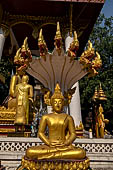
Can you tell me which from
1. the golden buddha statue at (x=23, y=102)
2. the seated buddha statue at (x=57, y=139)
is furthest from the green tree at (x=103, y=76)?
the seated buddha statue at (x=57, y=139)

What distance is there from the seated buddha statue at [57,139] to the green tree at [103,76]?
438 inches

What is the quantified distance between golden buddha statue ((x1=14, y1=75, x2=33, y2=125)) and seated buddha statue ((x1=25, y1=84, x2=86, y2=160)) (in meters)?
2.98

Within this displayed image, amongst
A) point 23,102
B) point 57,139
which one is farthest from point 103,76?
point 57,139

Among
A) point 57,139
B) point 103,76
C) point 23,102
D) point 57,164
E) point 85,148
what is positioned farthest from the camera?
point 103,76

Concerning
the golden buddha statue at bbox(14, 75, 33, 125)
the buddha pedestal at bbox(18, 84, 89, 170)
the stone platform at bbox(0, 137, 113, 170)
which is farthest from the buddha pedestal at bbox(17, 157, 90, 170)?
the golden buddha statue at bbox(14, 75, 33, 125)

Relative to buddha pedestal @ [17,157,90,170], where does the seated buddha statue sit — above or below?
above

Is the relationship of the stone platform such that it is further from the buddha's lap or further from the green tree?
the green tree

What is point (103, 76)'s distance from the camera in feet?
54.8

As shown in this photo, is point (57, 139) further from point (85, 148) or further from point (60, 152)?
point (85, 148)

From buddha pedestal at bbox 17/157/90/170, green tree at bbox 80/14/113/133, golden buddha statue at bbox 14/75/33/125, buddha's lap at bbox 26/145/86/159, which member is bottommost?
buddha pedestal at bbox 17/157/90/170

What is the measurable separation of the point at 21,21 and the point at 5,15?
0.80m

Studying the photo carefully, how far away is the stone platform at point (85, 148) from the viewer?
412cm

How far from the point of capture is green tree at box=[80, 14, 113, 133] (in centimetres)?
1562

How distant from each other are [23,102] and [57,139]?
12.1ft
